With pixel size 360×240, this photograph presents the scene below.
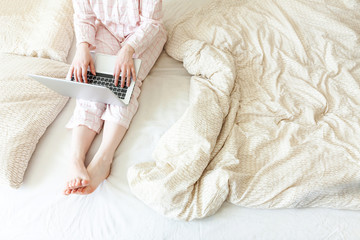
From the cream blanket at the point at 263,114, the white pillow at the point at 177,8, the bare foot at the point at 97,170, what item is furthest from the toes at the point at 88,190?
the white pillow at the point at 177,8

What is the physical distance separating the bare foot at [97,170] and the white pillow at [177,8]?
731mm

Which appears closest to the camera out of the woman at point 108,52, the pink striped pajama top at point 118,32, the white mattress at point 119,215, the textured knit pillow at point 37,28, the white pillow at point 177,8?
the white mattress at point 119,215

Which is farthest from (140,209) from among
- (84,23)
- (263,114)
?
(84,23)

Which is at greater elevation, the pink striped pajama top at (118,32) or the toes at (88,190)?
the pink striped pajama top at (118,32)

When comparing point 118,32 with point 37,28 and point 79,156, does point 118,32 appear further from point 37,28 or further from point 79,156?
point 79,156

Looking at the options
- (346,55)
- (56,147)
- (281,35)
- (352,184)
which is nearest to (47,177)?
(56,147)

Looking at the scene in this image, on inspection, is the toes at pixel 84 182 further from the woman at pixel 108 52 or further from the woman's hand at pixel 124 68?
the woman's hand at pixel 124 68

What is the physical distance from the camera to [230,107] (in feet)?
3.29

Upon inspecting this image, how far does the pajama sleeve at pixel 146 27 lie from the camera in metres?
1.09

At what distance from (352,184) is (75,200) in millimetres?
849

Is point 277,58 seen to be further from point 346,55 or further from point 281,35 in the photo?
point 346,55

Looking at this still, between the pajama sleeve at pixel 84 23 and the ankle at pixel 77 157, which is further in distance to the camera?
the pajama sleeve at pixel 84 23

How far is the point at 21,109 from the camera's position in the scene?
3.20 feet

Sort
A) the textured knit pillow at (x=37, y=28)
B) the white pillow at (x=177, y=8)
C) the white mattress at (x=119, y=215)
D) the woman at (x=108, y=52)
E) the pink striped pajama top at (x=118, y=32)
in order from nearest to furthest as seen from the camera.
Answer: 1. the white mattress at (x=119, y=215)
2. the woman at (x=108, y=52)
3. the pink striped pajama top at (x=118, y=32)
4. the textured knit pillow at (x=37, y=28)
5. the white pillow at (x=177, y=8)
